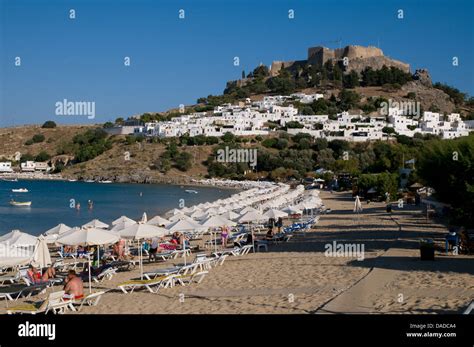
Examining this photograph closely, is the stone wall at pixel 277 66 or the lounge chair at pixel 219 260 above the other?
the stone wall at pixel 277 66

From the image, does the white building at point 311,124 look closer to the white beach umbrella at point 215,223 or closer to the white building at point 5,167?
the white building at point 5,167

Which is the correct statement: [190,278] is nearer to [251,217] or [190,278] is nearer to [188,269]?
[188,269]

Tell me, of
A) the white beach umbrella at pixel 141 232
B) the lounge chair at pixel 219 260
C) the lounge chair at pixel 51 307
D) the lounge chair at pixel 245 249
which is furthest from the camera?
the lounge chair at pixel 245 249

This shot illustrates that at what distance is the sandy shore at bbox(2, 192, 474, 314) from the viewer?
9.26 m

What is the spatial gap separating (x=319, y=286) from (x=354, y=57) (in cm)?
12874

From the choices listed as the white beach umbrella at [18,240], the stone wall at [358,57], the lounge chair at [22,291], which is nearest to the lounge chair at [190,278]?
the lounge chair at [22,291]

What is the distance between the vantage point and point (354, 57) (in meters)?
134

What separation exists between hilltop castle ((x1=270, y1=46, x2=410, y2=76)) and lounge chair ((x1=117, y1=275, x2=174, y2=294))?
125 m

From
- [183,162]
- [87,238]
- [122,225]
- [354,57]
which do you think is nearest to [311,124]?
[183,162]

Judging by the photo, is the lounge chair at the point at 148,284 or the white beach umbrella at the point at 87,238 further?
the white beach umbrella at the point at 87,238

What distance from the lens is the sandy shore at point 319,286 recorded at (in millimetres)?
9258

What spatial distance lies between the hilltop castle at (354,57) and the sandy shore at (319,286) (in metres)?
121

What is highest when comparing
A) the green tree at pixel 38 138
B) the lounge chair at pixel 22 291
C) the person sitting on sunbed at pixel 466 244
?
the green tree at pixel 38 138

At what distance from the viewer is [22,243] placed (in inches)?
572
